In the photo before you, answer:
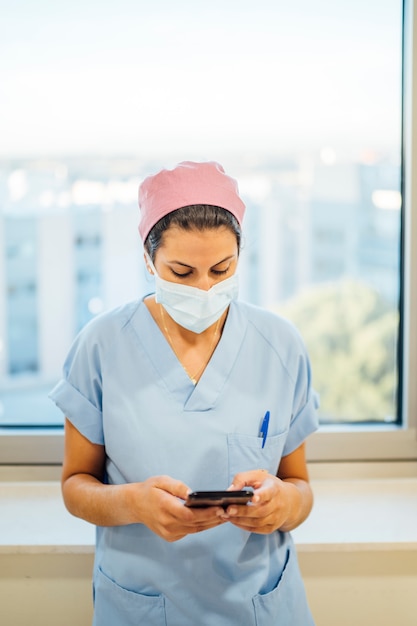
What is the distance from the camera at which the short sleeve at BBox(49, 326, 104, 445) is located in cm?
121

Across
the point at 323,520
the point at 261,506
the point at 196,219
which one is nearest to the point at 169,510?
the point at 261,506

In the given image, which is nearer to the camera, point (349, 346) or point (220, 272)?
point (220, 272)

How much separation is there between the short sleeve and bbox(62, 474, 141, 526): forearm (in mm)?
83

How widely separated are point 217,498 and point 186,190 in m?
0.52

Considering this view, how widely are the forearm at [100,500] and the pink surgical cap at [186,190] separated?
1.51 feet

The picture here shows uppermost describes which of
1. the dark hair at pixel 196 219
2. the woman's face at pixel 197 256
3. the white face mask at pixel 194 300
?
the dark hair at pixel 196 219

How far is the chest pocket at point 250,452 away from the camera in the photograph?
118 cm

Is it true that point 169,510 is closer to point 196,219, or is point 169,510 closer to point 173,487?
point 173,487

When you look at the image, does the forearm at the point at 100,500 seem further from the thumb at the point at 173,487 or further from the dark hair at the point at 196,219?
the dark hair at the point at 196,219

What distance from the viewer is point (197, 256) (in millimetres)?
1129

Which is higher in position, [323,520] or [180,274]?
[180,274]

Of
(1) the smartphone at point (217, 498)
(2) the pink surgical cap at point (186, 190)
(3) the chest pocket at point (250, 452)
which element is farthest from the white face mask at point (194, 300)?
(1) the smartphone at point (217, 498)

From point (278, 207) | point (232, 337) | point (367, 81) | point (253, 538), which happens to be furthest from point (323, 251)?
point (253, 538)

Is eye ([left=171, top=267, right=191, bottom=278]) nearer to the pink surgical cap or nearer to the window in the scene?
the pink surgical cap
